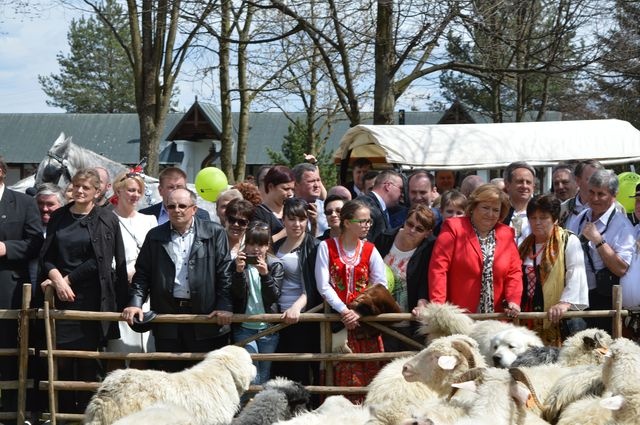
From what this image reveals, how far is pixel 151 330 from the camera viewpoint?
6.79 metres

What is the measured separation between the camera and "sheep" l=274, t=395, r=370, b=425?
4793 millimetres

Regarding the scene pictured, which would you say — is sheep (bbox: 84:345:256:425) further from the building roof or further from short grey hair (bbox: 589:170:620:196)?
the building roof

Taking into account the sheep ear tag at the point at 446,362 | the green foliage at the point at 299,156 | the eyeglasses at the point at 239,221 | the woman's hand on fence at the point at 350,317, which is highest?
the green foliage at the point at 299,156

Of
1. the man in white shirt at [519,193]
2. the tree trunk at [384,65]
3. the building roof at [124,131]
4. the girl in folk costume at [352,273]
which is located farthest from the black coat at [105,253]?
the building roof at [124,131]

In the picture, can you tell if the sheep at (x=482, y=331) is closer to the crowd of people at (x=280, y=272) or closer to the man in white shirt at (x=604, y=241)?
the crowd of people at (x=280, y=272)

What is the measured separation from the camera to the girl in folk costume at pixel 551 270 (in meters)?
6.72

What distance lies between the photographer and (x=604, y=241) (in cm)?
721

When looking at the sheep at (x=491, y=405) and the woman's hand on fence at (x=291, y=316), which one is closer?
the sheep at (x=491, y=405)

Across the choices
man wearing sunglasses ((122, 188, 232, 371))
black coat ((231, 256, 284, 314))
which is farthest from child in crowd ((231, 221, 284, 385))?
man wearing sunglasses ((122, 188, 232, 371))

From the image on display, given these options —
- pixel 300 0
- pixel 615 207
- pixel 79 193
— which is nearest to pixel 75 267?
pixel 79 193

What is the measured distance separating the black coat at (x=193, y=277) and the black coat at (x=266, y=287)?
9 cm

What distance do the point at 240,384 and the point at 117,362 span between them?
1.61 meters

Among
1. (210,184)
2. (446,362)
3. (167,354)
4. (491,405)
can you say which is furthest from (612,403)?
(210,184)

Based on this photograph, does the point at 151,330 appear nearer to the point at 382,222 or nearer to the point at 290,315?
the point at 290,315
